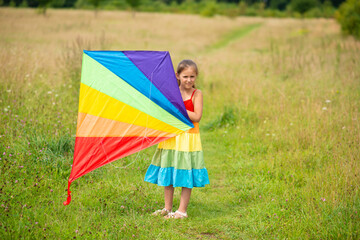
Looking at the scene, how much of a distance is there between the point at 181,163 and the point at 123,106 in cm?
85

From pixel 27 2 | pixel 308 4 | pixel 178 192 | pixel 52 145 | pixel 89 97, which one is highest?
pixel 308 4

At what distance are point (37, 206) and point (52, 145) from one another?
128 centimetres

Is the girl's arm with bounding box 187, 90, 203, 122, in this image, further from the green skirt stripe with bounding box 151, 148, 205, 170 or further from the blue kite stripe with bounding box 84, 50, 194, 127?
the green skirt stripe with bounding box 151, 148, 205, 170

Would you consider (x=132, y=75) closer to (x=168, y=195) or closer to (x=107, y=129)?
(x=107, y=129)

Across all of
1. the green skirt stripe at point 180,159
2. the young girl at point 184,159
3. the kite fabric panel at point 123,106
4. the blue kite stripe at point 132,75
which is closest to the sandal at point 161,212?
the young girl at point 184,159

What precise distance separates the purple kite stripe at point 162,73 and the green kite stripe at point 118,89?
0.17 meters

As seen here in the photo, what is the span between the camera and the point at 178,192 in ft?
14.5

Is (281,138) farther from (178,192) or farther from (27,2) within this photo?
(27,2)

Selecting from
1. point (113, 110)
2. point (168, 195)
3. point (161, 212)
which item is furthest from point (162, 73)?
point (161, 212)

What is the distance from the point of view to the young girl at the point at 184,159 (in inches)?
137

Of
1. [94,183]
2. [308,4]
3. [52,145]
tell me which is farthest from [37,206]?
[308,4]

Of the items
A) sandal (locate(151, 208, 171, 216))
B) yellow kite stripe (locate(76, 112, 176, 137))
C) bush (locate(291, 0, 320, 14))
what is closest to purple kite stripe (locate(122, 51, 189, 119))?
yellow kite stripe (locate(76, 112, 176, 137))

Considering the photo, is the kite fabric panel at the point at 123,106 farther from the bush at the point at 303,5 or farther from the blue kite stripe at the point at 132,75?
the bush at the point at 303,5

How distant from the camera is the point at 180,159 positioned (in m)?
3.49
